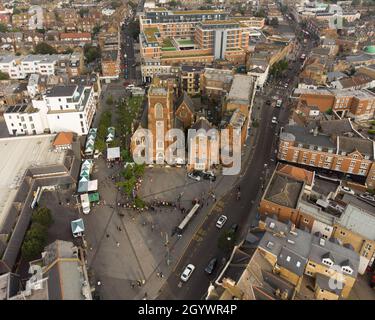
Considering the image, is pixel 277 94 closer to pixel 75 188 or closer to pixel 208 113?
pixel 208 113

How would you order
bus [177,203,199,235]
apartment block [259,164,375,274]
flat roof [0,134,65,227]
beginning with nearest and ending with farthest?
apartment block [259,164,375,274] → bus [177,203,199,235] → flat roof [0,134,65,227]

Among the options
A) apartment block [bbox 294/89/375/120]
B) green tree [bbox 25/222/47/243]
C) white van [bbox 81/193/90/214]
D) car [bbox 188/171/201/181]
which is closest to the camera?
green tree [bbox 25/222/47/243]

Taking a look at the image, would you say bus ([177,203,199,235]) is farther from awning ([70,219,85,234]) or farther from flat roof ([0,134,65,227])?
flat roof ([0,134,65,227])

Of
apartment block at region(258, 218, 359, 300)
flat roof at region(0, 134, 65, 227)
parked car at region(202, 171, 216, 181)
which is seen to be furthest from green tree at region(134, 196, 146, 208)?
apartment block at region(258, 218, 359, 300)

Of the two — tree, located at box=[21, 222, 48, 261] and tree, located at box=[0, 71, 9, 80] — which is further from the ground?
tree, located at box=[0, 71, 9, 80]

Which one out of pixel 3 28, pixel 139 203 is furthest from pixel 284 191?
pixel 3 28

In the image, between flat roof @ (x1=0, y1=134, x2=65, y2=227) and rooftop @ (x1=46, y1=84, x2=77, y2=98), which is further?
rooftop @ (x1=46, y1=84, x2=77, y2=98)

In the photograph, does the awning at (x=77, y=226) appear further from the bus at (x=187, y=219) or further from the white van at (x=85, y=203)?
the bus at (x=187, y=219)

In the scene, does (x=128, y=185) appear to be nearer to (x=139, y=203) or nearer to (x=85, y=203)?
(x=139, y=203)
